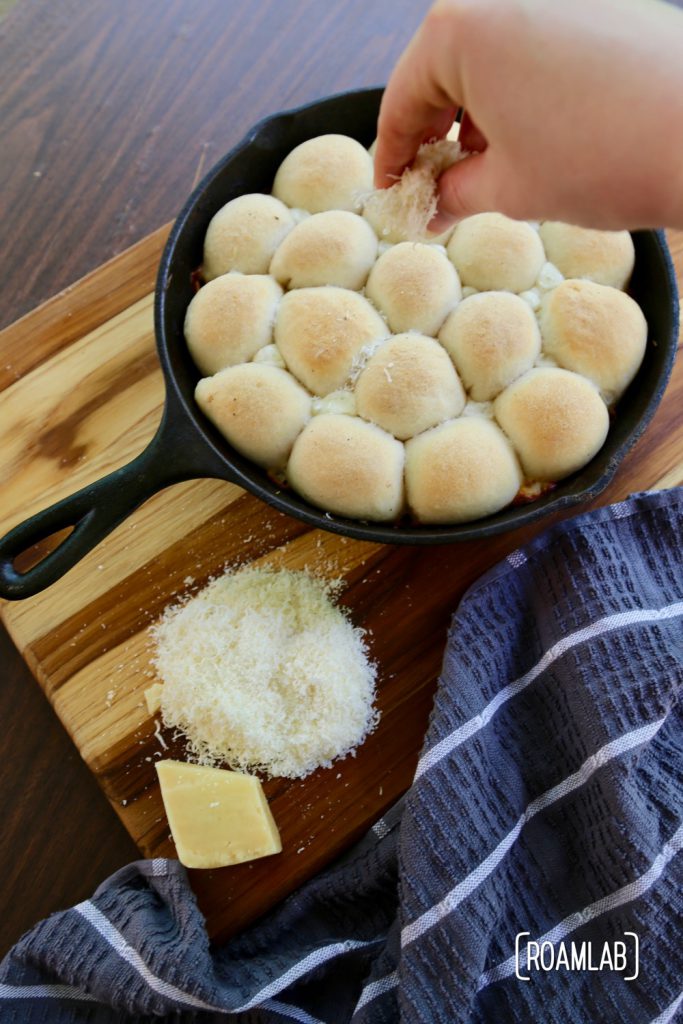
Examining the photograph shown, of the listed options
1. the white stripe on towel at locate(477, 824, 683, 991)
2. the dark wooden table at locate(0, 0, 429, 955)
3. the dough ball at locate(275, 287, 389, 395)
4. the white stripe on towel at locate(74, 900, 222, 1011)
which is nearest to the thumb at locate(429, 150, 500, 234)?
the dough ball at locate(275, 287, 389, 395)

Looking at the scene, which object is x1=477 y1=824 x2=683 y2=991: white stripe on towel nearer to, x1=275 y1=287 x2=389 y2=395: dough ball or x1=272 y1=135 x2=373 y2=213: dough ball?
x1=275 y1=287 x2=389 y2=395: dough ball

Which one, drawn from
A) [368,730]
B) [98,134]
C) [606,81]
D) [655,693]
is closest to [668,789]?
[655,693]

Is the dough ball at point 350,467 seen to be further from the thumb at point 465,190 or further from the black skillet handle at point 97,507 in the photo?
the thumb at point 465,190

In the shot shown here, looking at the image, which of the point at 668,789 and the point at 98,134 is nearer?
the point at 668,789

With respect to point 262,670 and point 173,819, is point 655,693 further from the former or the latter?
point 173,819

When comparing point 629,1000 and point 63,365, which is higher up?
point 63,365

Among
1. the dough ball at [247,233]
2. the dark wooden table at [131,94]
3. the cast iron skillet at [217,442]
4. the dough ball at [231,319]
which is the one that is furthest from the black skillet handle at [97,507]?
the dark wooden table at [131,94]
